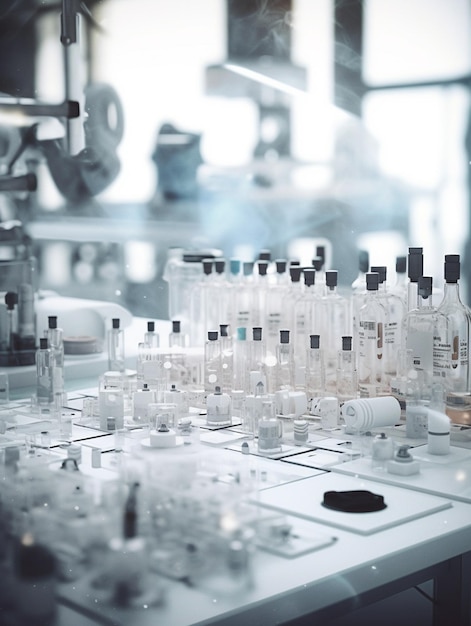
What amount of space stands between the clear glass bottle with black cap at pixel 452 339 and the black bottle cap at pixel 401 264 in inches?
9.3

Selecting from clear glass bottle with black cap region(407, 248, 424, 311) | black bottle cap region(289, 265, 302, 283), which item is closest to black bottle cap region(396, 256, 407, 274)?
clear glass bottle with black cap region(407, 248, 424, 311)

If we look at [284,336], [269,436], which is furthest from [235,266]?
[269,436]

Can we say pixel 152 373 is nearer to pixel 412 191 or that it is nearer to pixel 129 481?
pixel 129 481

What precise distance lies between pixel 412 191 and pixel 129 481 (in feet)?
7.52

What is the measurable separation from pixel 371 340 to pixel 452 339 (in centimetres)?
20

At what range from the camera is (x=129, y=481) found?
133 centimetres

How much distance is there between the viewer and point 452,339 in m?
2.06

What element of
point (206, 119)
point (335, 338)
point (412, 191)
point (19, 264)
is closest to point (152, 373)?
point (335, 338)

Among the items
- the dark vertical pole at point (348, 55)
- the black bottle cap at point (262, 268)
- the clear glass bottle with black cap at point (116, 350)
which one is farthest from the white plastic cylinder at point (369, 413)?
the dark vertical pole at point (348, 55)

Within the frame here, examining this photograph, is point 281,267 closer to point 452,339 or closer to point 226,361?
point 226,361

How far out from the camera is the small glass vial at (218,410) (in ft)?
7.00

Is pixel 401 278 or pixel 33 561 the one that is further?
pixel 401 278

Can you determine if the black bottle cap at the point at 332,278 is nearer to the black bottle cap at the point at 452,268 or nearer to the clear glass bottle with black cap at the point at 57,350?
the black bottle cap at the point at 452,268

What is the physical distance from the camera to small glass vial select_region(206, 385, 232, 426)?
2.13 metres
